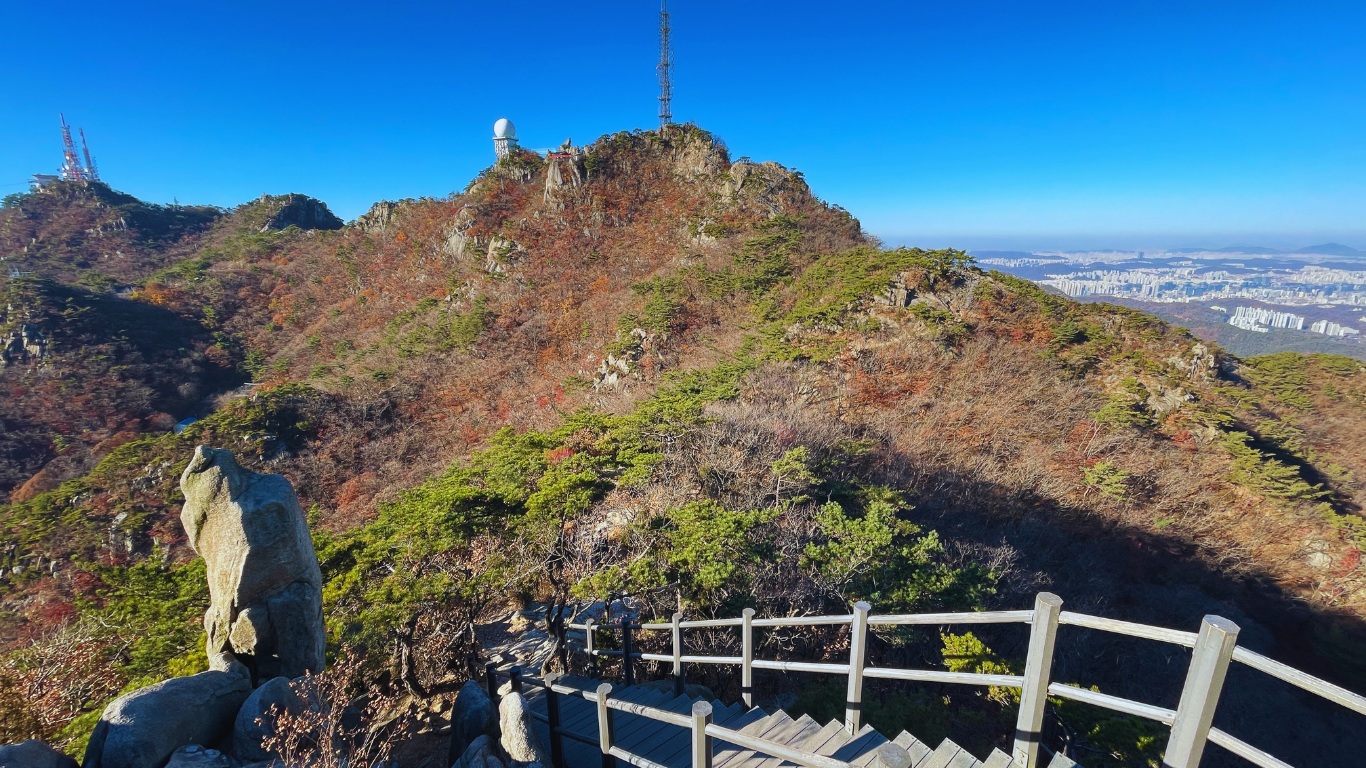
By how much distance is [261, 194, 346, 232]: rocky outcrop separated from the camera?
147ft

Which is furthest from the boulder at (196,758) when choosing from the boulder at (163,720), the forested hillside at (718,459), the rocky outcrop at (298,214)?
the rocky outcrop at (298,214)

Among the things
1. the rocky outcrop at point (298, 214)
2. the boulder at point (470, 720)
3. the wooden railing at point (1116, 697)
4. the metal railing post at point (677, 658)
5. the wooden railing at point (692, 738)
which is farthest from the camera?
the rocky outcrop at point (298, 214)

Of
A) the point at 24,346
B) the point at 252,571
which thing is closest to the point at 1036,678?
the point at 252,571

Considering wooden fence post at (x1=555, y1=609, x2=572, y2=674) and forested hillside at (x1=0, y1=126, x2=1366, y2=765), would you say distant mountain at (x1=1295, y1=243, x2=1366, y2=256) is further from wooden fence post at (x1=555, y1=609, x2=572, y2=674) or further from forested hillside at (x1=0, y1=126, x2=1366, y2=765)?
wooden fence post at (x1=555, y1=609, x2=572, y2=674)

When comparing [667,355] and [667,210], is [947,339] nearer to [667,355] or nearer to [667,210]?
[667,355]

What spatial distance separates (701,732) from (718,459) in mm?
6254

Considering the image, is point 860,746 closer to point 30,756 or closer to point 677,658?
point 677,658

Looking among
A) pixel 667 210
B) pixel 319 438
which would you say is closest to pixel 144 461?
pixel 319 438

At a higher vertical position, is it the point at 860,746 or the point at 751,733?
the point at 860,746

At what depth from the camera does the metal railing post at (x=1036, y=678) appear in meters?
2.15

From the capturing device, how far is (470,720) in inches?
150

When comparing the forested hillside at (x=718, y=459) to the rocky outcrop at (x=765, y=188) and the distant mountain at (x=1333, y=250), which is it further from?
the distant mountain at (x=1333, y=250)

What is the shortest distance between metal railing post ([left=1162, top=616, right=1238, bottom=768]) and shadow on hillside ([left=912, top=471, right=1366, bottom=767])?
686 cm

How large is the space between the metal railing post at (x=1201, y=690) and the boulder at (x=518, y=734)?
3360 mm
